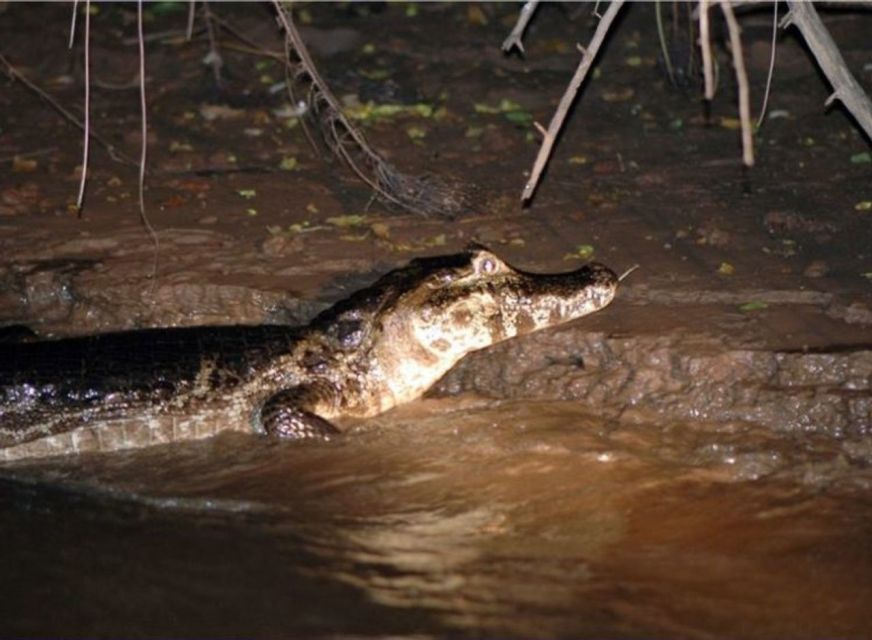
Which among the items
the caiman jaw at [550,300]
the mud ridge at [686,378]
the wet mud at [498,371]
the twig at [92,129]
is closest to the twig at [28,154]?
the wet mud at [498,371]

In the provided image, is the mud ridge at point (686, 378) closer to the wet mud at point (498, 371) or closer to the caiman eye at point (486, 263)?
the wet mud at point (498, 371)

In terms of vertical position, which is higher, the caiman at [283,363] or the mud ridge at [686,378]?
the caiman at [283,363]

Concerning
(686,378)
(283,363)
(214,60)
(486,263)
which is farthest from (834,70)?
(214,60)

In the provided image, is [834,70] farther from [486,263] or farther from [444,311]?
[444,311]

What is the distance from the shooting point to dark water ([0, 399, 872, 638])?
4391 millimetres

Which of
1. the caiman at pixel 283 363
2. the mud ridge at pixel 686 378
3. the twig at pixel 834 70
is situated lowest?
the mud ridge at pixel 686 378

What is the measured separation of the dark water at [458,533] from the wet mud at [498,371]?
0.04 ft

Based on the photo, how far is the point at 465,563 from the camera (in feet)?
15.6

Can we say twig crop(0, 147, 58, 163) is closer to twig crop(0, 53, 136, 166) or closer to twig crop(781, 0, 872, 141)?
twig crop(0, 53, 136, 166)

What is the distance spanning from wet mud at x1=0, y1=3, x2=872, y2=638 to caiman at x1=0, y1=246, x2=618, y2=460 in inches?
5.3

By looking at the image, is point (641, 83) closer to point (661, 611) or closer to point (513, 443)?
point (513, 443)

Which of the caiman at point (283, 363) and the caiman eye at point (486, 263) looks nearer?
the caiman at point (283, 363)

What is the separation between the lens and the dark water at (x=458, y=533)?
4391mm

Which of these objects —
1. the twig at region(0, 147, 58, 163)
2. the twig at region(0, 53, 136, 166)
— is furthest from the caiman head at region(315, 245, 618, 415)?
the twig at region(0, 147, 58, 163)
